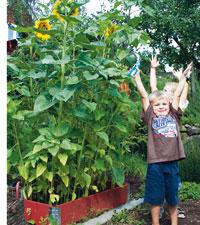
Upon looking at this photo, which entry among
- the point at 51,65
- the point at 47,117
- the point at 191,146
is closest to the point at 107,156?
the point at 47,117

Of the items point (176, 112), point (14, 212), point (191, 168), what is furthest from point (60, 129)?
point (191, 168)

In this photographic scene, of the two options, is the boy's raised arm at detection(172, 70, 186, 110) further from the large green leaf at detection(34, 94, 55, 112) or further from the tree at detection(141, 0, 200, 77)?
the tree at detection(141, 0, 200, 77)

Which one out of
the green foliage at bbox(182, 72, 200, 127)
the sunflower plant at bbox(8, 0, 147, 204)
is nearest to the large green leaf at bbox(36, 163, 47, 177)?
the sunflower plant at bbox(8, 0, 147, 204)

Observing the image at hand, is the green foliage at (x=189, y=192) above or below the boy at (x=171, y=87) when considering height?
below

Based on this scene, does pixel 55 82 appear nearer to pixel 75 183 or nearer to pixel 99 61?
pixel 99 61

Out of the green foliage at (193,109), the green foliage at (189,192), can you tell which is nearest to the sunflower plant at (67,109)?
the green foliage at (189,192)

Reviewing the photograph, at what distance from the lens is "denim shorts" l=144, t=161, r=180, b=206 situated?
3760mm

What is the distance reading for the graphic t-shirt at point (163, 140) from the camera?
3.74 m

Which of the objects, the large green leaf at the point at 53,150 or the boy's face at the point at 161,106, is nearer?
the large green leaf at the point at 53,150

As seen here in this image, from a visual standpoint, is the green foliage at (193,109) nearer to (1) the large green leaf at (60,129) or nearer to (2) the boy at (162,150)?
(2) the boy at (162,150)
